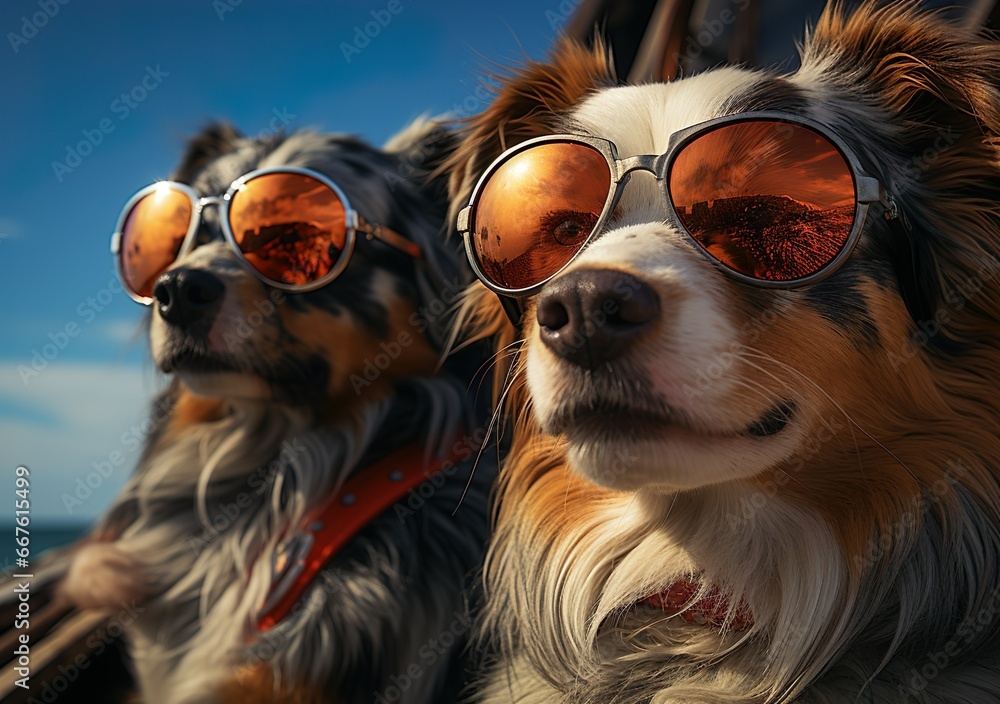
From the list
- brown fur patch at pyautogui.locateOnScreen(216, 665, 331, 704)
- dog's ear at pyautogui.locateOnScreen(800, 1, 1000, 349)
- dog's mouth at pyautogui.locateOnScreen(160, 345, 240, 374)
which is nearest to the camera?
dog's ear at pyautogui.locateOnScreen(800, 1, 1000, 349)

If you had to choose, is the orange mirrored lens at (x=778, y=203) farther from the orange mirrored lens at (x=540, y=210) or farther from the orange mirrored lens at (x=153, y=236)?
the orange mirrored lens at (x=153, y=236)

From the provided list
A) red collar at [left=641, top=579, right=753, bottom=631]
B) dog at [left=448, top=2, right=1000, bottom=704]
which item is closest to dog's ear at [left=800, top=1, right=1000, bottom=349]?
dog at [left=448, top=2, right=1000, bottom=704]

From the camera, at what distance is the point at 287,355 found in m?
2.58

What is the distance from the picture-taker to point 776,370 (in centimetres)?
153

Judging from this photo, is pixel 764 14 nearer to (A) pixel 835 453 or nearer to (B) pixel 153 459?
(A) pixel 835 453

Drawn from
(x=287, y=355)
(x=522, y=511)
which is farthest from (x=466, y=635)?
(x=287, y=355)

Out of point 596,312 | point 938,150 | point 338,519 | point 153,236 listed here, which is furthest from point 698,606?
point 153,236

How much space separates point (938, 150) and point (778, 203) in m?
0.46

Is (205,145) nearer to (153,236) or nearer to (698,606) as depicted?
(153,236)

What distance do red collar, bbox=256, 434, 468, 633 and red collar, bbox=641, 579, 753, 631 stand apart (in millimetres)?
986

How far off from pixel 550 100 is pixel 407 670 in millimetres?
A: 1578

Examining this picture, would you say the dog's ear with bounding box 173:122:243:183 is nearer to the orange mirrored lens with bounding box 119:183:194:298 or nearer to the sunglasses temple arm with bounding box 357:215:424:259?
the orange mirrored lens with bounding box 119:183:194:298

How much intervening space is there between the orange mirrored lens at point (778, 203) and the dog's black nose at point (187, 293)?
60.9 inches

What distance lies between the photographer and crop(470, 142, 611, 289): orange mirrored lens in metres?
1.72
